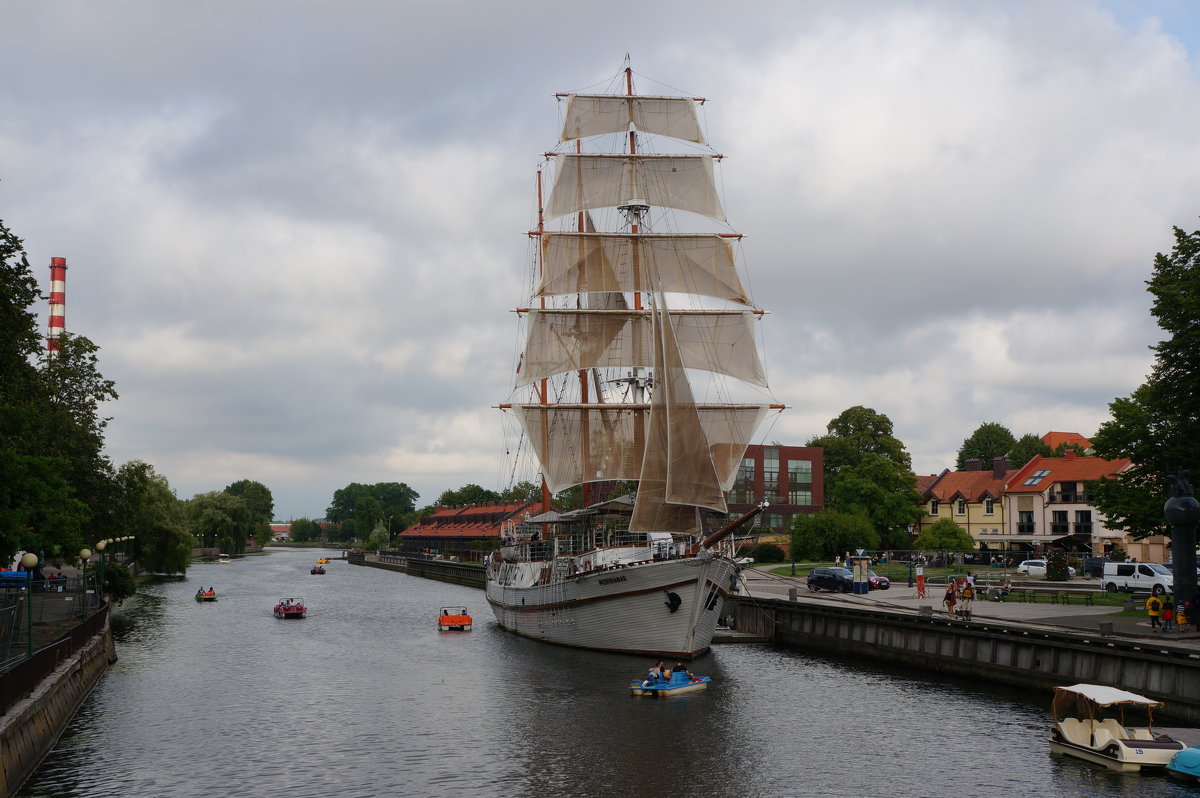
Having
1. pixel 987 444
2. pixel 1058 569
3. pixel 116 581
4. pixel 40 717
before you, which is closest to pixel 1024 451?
pixel 987 444

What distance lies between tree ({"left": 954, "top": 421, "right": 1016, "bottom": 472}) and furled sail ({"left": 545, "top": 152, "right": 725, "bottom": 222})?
334ft

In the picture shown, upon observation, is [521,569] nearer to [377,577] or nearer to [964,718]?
[964,718]

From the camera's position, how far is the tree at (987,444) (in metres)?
160

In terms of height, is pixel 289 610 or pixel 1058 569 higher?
pixel 1058 569

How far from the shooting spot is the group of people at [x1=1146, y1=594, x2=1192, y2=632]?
40.2m

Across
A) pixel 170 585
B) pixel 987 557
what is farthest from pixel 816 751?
pixel 170 585

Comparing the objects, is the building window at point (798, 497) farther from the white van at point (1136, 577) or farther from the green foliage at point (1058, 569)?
the white van at point (1136, 577)

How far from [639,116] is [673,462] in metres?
33.4

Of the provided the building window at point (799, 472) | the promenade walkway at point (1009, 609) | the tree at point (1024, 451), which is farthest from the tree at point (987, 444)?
the promenade walkway at point (1009, 609)

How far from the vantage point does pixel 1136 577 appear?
57.6 m

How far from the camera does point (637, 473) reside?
66562mm

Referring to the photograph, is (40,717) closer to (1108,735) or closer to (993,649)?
(1108,735)

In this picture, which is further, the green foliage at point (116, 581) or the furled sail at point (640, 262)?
the green foliage at point (116, 581)

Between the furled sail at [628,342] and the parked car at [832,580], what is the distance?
13283 mm
